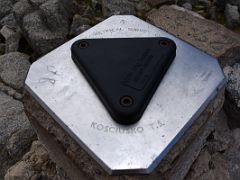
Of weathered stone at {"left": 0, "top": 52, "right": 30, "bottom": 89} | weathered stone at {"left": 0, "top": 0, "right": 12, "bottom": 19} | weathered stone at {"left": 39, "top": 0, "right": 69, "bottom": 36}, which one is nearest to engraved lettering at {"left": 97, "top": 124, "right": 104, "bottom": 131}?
weathered stone at {"left": 0, "top": 52, "right": 30, "bottom": 89}

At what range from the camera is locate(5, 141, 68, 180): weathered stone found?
1387 mm

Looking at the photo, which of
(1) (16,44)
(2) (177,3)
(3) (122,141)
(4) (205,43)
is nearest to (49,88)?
(3) (122,141)

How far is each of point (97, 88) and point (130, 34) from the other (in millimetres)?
314

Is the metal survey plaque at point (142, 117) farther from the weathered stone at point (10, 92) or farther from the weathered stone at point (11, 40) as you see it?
the weathered stone at point (11, 40)

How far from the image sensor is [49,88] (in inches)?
39.2

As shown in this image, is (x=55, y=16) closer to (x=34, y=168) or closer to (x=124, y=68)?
(x=34, y=168)

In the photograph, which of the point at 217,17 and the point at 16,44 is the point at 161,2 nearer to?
the point at 217,17

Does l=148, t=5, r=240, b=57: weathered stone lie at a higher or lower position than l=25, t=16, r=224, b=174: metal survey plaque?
lower

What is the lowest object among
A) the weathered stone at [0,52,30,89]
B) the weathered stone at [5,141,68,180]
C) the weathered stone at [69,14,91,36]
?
the weathered stone at [5,141,68,180]

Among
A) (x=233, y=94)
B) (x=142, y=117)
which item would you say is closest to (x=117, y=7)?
(x=233, y=94)

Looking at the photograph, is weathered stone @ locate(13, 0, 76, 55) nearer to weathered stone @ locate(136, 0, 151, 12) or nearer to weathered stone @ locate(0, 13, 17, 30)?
weathered stone @ locate(0, 13, 17, 30)

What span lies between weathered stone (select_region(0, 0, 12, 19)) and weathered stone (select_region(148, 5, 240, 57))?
3.62 ft

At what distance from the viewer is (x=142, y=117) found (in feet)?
2.97

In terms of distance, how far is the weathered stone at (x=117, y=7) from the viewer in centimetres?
190
